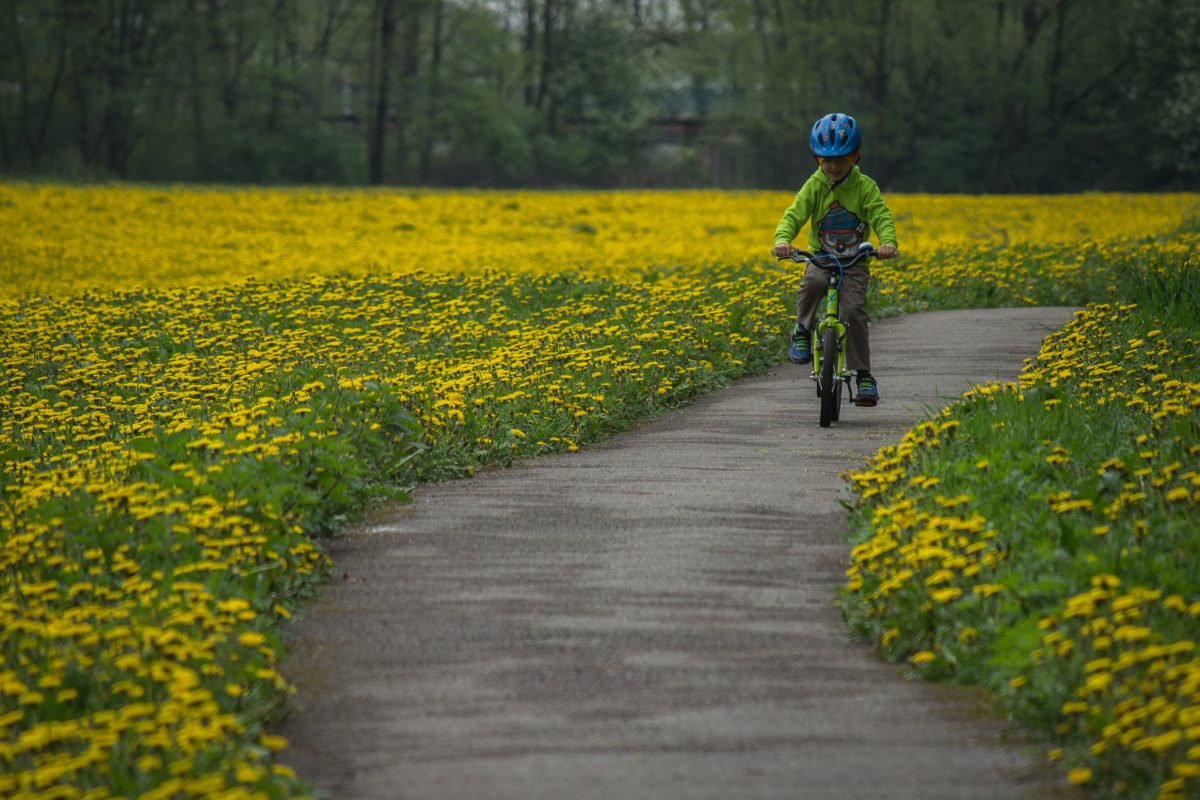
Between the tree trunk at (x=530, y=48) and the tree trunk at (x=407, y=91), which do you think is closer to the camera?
the tree trunk at (x=407, y=91)

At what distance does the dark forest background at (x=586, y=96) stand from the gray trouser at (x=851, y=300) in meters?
35.8

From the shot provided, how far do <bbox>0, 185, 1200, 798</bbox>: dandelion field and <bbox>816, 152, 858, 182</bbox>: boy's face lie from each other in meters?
1.57

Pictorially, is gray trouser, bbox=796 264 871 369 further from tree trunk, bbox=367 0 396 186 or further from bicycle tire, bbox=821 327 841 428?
tree trunk, bbox=367 0 396 186

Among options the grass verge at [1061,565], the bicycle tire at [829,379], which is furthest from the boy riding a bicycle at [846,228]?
the grass verge at [1061,565]

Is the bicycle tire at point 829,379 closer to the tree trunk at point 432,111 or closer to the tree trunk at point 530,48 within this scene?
the tree trunk at point 432,111

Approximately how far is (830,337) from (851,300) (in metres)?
0.34

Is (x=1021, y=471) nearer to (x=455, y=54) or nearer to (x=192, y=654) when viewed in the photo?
(x=192, y=654)

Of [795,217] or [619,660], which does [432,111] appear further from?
[619,660]

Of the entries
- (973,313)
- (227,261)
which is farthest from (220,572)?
(227,261)

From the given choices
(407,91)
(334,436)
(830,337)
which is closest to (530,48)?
(407,91)

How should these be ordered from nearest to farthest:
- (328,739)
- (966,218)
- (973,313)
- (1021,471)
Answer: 1. (328,739)
2. (1021,471)
3. (973,313)
4. (966,218)

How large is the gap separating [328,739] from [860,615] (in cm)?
183

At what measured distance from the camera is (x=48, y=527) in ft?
18.5

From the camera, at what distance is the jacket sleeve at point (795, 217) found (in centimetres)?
898
